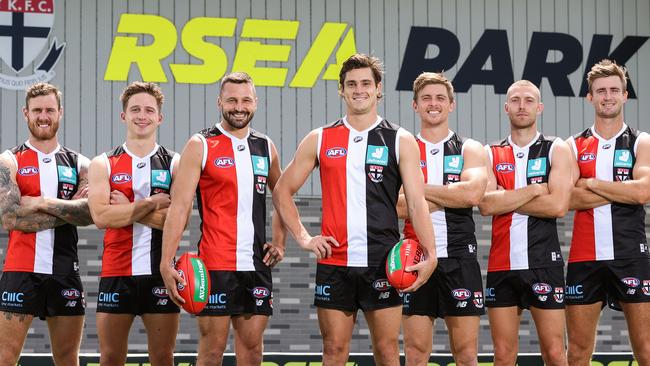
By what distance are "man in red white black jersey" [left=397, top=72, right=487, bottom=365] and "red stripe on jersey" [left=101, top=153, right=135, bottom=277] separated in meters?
1.74

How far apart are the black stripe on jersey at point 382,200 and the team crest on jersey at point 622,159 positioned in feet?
6.41

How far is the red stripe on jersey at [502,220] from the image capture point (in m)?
6.80

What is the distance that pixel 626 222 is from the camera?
6.91 m

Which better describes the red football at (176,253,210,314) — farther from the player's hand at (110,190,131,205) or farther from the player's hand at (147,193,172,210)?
the player's hand at (110,190,131,205)

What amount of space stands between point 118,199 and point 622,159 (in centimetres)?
344

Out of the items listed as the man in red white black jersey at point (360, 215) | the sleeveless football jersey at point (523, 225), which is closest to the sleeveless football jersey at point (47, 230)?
the man in red white black jersey at point (360, 215)

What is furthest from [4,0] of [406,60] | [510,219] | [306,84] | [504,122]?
[510,219]

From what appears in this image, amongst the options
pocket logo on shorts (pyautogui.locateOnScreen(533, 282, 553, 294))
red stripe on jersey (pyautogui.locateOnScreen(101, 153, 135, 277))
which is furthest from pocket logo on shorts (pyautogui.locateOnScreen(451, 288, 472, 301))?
red stripe on jersey (pyautogui.locateOnScreen(101, 153, 135, 277))

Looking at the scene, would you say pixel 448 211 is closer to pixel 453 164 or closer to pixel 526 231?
pixel 453 164

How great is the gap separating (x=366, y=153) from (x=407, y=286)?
2.65 ft

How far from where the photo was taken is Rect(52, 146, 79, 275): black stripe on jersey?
6.57 meters

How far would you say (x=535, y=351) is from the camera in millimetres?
11234

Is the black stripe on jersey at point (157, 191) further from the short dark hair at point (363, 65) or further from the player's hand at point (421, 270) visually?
the player's hand at point (421, 270)

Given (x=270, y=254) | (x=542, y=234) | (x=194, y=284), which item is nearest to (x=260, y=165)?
(x=270, y=254)
